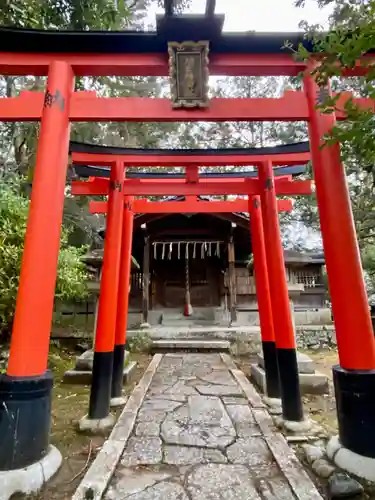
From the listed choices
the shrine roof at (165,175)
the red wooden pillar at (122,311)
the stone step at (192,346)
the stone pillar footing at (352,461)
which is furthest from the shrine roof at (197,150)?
the stone step at (192,346)

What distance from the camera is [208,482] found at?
273 centimetres

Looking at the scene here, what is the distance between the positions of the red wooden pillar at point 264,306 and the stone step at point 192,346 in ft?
15.6

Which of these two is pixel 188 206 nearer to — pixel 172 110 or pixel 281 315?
pixel 281 315

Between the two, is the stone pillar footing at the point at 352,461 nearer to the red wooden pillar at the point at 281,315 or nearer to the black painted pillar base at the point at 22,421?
the red wooden pillar at the point at 281,315

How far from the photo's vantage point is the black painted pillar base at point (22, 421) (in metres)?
2.57

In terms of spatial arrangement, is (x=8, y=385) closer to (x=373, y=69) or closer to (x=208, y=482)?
(x=208, y=482)

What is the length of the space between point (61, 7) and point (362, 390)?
734cm

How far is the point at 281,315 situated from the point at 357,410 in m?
1.80

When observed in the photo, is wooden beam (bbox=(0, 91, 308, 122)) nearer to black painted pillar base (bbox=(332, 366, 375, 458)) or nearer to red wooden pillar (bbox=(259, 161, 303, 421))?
red wooden pillar (bbox=(259, 161, 303, 421))

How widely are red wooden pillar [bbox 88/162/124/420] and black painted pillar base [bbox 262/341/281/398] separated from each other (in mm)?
2640

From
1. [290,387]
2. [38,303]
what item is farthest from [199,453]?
[38,303]

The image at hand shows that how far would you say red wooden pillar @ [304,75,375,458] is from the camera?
273cm

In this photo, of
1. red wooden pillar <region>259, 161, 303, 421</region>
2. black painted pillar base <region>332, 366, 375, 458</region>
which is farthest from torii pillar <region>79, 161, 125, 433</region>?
black painted pillar base <region>332, 366, 375, 458</region>

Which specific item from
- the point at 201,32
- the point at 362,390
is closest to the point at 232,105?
the point at 201,32
